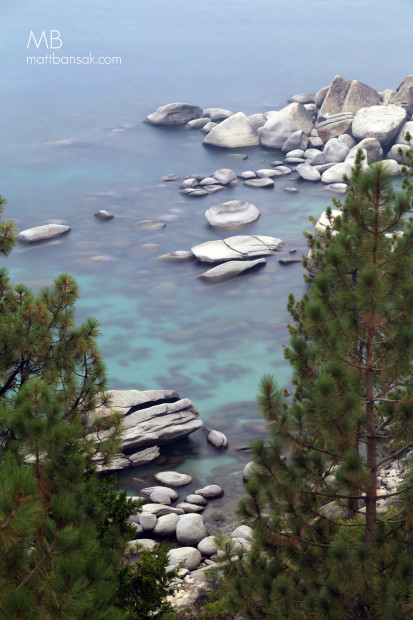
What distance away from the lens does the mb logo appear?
55812mm

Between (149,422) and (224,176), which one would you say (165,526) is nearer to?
(149,422)

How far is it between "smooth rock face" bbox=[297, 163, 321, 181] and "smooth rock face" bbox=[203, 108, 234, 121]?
993 centimetres

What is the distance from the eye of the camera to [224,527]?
624 inches

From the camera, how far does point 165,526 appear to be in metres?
15.6

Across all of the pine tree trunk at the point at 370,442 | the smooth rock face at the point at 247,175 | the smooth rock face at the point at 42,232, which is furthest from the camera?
the smooth rock face at the point at 247,175

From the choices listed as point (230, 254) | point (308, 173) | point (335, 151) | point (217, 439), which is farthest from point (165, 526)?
point (335, 151)

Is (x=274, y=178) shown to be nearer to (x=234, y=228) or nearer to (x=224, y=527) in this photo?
(x=234, y=228)

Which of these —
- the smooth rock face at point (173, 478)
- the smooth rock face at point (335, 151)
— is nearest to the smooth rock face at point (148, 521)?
the smooth rock face at point (173, 478)

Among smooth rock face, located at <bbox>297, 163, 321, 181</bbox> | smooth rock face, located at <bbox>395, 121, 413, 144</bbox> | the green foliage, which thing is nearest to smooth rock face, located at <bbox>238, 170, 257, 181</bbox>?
smooth rock face, located at <bbox>297, 163, 321, 181</bbox>

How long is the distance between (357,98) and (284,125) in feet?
15.2

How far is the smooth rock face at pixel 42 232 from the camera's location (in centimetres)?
3106

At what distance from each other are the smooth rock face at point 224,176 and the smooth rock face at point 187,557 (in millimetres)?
23588

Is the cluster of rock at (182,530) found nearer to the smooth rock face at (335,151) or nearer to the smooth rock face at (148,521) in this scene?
the smooth rock face at (148,521)

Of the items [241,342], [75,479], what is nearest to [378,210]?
[75,479]
